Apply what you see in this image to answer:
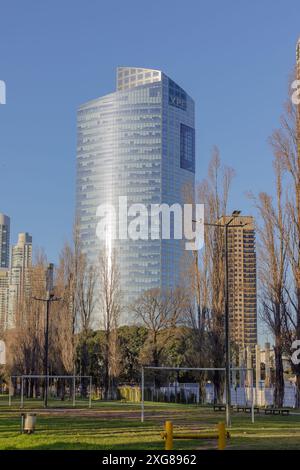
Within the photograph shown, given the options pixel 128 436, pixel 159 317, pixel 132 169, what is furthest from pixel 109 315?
pixel 132 169

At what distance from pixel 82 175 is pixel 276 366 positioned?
14265 cm

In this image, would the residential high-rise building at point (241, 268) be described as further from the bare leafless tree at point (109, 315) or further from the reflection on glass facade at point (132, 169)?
the reflection on glass facade at point (132, 169)

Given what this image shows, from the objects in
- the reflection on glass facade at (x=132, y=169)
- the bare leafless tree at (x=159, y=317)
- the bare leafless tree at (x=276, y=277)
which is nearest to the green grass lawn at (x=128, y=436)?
the bare leafless tree at (x=276, y=277)

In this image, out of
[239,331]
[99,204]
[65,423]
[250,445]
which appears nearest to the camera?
[250,445]

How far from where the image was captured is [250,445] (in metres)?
20.3

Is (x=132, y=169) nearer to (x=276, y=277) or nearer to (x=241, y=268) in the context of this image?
(x=241, y=268)

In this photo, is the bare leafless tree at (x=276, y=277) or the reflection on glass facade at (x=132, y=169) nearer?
the bare leafless tree at (x=276, y=277)

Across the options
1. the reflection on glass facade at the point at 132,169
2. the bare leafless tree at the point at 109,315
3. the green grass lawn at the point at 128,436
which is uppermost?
the reflection on glass facade at the point at 132,169

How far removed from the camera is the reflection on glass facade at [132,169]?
176 meters

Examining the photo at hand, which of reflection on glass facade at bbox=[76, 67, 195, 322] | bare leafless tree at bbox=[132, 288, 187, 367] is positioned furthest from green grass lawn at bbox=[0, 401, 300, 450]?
reflection on glass facade at bbox=[76, 67, 195, 322]

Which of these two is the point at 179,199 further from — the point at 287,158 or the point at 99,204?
the point at 287,158

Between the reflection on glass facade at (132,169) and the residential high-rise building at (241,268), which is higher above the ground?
the reflection on glass facade at (132,169)

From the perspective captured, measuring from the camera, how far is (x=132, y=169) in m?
179

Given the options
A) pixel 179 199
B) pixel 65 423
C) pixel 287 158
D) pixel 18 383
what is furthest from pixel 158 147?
pixel 65 423
